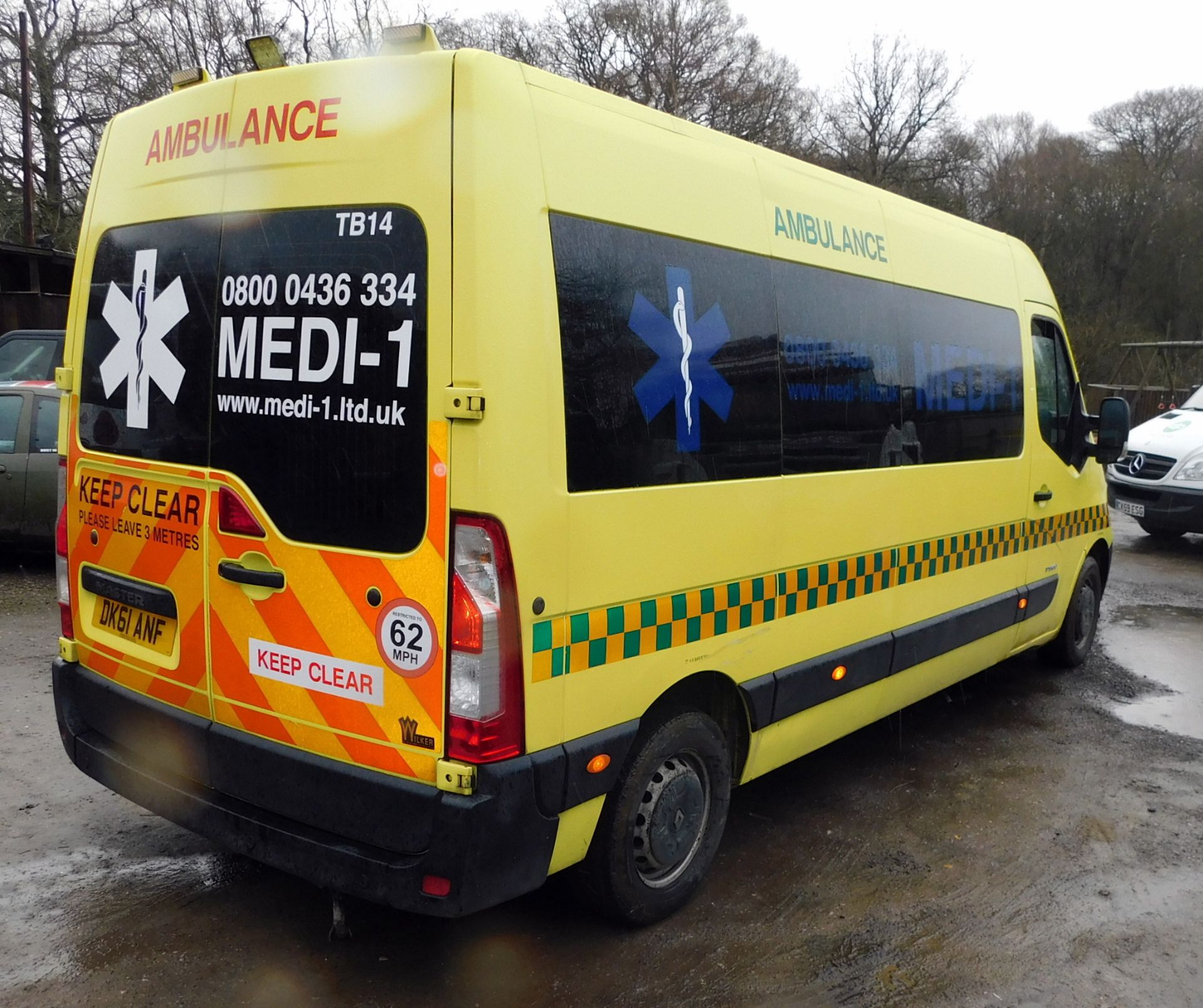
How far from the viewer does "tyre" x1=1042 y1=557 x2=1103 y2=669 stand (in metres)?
6.30

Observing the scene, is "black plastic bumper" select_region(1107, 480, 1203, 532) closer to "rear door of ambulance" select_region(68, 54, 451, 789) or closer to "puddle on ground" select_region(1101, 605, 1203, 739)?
"puddle on ground" select_region(1101, 605, 1203, 739)

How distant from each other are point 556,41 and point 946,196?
566 inches

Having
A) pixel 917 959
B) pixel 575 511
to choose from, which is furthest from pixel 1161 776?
pixel 575 511

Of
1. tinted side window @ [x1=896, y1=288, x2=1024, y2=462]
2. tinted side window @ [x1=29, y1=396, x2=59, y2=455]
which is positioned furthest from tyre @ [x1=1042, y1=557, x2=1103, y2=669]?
tinted side window @ [x1=29, y1=396, x2=59, y2=455]

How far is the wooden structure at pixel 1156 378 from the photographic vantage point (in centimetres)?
2258

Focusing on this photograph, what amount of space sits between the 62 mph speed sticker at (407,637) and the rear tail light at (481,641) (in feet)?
0.23

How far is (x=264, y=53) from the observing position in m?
3.04

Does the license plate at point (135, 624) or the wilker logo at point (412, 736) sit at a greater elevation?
the license plate at point (135, 624)

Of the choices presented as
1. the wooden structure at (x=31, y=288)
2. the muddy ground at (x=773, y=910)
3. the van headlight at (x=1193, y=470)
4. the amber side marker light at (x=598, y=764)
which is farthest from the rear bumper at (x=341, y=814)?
the wooden structure at (x=31, y=288)

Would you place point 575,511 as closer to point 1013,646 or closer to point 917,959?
point 917,959

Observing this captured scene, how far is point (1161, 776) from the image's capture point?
4883 mm

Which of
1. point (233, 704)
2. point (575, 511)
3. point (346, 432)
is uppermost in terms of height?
point (346, 432)

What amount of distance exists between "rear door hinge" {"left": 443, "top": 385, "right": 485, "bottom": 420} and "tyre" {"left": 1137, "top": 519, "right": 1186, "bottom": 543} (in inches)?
426

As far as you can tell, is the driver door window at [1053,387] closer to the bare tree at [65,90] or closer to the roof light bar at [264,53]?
the roof light bar at [264,53]
